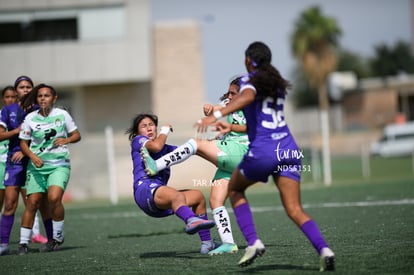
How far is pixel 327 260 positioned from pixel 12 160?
551cm

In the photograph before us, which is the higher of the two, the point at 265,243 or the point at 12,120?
the point at 12,120

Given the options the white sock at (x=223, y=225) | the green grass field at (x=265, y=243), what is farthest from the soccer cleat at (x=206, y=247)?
the white sock at (x=223, y=225)

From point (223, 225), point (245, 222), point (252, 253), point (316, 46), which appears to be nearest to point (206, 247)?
point (223, 225)

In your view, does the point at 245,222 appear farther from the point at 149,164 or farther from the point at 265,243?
the point at 265,243

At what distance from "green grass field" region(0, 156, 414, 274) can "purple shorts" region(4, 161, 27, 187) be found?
1.04 m

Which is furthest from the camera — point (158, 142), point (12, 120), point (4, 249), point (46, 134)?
point (12, 120)

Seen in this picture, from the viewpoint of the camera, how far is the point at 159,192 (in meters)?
8.60

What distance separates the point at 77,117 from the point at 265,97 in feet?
106

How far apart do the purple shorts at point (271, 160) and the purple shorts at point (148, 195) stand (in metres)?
1.74

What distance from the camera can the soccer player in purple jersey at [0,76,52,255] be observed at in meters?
10.6

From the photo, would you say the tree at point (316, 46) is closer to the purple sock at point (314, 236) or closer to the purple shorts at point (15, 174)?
the purple shorts at point (15, 174)

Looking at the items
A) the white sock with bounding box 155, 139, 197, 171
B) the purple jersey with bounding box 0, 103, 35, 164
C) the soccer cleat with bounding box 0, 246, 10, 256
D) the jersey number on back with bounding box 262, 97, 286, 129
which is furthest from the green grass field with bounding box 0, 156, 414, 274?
the purple jersey with bounding box 0, 103, 35, 164

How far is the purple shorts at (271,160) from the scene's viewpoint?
710cm

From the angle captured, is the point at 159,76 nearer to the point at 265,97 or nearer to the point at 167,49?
the point at 167,49
